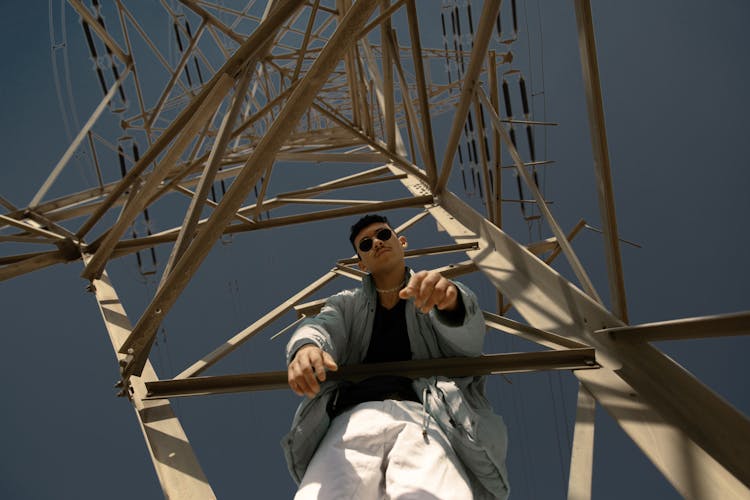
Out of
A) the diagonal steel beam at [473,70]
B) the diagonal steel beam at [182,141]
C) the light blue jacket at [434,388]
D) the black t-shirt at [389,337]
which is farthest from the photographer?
the diagonal steel beam at [182,141]

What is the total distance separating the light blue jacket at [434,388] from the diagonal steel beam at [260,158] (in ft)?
2.95

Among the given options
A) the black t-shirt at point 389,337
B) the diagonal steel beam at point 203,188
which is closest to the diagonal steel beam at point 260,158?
the diagonal steel beam at point 203,188

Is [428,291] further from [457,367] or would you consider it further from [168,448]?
[168,448]

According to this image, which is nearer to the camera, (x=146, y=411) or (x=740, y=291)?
(x=146, y=411)

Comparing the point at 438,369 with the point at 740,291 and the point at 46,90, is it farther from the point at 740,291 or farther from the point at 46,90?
the point at 46,90

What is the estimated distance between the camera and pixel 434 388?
3.20m

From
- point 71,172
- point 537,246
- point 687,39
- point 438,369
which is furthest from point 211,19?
point 687,39

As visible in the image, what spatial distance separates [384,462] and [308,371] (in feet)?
1.96

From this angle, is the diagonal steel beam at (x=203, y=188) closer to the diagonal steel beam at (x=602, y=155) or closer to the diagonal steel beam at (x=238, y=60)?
the diagonal steel beam at (x=238, y=60)

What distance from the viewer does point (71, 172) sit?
1332 inches

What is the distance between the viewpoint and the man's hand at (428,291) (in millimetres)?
2994

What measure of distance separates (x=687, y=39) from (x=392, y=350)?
35998mm

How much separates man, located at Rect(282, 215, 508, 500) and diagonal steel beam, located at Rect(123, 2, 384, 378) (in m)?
0.89

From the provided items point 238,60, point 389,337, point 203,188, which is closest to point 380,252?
point 389,337
